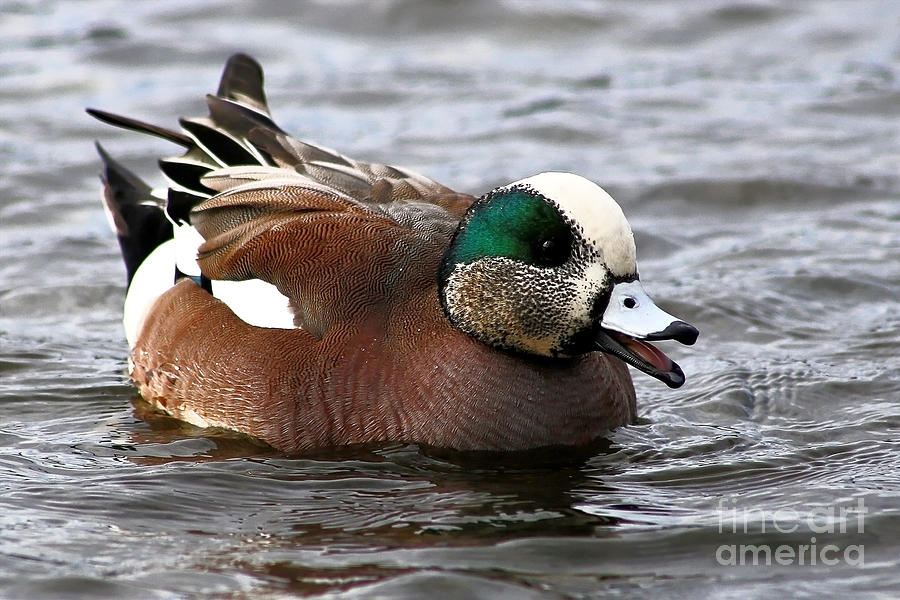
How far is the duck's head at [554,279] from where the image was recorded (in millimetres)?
5516

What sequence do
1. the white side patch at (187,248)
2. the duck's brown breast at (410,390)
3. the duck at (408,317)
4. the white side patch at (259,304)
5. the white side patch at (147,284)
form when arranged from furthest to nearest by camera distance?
the white side patch at (147,284)
the white side patch at (187,248)
the white side patch at (259,304)
the duck's brown breast at (410,390)
the duck at (408,317)

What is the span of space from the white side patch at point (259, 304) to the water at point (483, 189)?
559 mm

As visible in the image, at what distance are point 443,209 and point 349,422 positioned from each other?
110cm

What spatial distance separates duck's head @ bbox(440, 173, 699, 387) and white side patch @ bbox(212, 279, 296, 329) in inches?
27.2

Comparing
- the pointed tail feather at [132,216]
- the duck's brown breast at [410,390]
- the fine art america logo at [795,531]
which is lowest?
the fine art america logo at [795,531]

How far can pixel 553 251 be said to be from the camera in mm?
5633

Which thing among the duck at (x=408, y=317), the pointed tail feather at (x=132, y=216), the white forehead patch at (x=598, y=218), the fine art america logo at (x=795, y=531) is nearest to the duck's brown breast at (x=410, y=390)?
the duck at (x=408, y=317)

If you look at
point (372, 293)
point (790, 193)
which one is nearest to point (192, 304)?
point (372, 293)

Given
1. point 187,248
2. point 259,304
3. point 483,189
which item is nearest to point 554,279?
point 259,304

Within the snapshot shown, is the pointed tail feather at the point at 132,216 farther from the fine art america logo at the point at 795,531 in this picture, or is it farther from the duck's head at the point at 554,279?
the fine art america logo at the point at 795,531

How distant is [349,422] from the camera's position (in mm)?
5793

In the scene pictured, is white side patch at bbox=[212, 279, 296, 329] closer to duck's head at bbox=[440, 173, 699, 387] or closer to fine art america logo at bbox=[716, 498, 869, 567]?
duck's head at bbox=[440, 173, 699, 387]

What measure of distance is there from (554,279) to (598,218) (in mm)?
311

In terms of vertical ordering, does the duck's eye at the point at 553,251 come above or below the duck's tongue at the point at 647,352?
above
